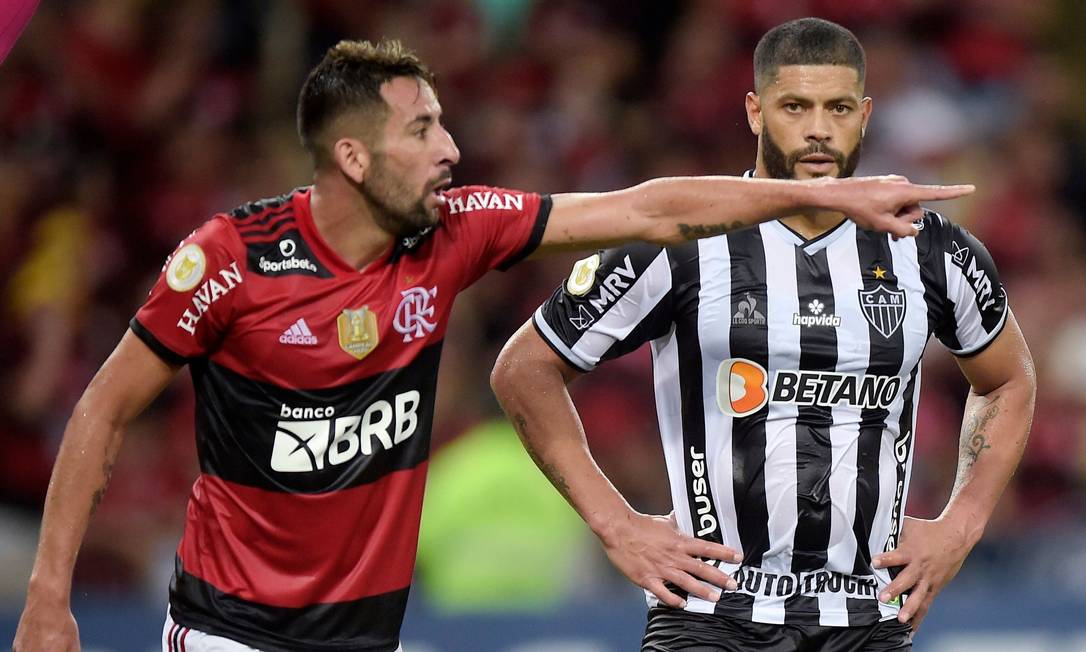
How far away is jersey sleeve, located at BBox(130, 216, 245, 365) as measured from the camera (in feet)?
13.5

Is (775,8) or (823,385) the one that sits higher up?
(775,8)

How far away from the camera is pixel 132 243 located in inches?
346

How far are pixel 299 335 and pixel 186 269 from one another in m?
0.33

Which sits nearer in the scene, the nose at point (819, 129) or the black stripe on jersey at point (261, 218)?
the black stripe on jersey at point (261, 218)

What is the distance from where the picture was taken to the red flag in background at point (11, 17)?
14.8 feet

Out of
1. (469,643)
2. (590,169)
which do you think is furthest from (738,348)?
(590,169)

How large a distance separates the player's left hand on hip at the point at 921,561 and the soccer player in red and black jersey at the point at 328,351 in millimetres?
1071

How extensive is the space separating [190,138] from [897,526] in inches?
218

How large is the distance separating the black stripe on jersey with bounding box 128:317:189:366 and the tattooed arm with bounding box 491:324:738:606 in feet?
3.31

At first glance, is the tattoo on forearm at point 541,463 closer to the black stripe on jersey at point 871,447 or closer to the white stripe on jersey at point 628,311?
the white stripe on jersey at point 628,311

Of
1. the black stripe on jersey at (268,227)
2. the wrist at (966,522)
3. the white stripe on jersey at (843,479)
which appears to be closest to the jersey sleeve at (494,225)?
the black stripe on jersey at (268,227)

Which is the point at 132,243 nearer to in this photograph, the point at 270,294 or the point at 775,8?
the point at 775,8

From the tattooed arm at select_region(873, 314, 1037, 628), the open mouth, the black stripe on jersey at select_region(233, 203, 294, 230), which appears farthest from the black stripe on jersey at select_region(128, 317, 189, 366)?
the tattooed arm at select_region(873, 314, 1037, 628)

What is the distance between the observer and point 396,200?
427 centimetres
